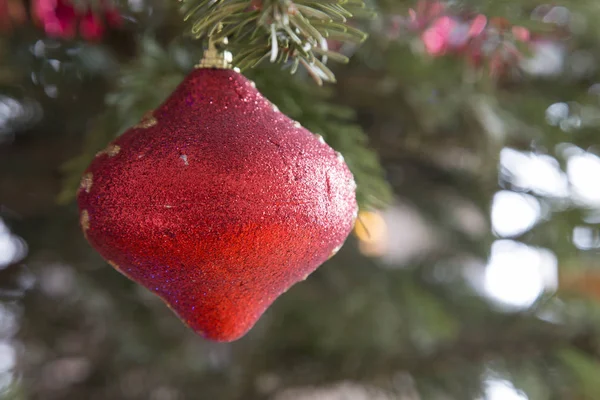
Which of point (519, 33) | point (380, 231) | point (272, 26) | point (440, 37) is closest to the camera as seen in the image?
point (272, 26)

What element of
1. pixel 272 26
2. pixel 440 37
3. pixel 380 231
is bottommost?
pixel 380 231

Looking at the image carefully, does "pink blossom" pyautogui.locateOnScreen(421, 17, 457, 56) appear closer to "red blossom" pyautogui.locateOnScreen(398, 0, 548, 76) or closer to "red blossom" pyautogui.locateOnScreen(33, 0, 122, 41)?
"red blossom" pyautogui.locateOnScreen(398, 0, 548, 76)

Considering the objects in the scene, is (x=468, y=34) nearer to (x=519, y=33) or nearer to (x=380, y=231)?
(x=519, y=33)

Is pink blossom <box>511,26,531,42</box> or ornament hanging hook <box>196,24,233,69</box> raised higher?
ornament hanging hook <box>196,24,233,69</box>

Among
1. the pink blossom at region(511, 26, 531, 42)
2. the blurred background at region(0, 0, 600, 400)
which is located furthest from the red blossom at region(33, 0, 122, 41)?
the pink blossom at region(511, 26, 531, 42)

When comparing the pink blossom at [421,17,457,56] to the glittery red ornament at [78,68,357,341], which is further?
the pink blossom at [421,17,457,56]

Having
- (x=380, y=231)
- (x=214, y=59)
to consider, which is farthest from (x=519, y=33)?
(x=380, y=231)

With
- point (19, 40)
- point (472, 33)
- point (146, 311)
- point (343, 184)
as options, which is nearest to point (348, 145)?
point (343, 184)
